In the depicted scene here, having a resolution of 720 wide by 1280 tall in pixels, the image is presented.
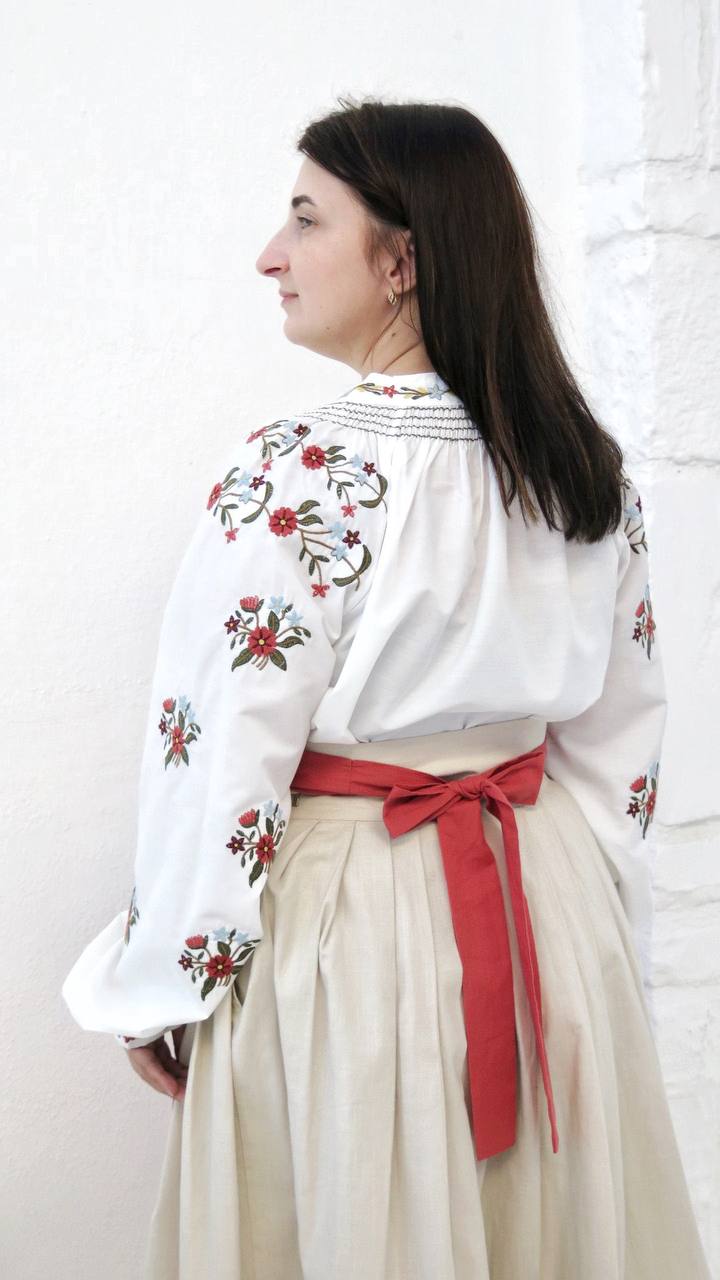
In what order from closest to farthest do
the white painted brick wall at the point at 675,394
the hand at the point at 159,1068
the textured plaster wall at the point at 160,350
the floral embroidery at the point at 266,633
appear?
the floral embroidery at the point at 266,633 < the hand at the point at 159,1068 < the textured plaster wall at the point at 160,350 < the white painted brick wall at the point at 675,394

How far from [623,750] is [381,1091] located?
43 cm

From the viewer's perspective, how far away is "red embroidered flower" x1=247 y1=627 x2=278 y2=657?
88 cm

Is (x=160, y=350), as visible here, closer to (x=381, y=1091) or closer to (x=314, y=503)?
(x=314, y=503)

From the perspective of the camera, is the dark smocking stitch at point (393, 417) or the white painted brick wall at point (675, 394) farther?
the white painted brick wall at point (675, 394)

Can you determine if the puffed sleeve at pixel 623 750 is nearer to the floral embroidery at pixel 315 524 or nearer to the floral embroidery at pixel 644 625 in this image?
the floral embroidery at pixel 644 625

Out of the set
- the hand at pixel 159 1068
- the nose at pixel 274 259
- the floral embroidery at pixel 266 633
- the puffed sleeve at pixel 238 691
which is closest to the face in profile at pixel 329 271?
the nose at pixel 274 259

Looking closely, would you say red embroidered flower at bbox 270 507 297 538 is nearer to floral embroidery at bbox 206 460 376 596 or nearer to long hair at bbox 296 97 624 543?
floral embroidery at bbox 206 460 376 596

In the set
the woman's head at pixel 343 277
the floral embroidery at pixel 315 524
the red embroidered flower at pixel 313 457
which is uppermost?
the woman's head at pixel 343 277

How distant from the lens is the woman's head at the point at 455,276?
3.10 ft

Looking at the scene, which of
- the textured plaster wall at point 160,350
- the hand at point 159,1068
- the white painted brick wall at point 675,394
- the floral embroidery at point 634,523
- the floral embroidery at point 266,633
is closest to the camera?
the floral embroidery at point 266,633

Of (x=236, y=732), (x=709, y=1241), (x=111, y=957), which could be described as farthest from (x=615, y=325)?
(x=709, y=1241)

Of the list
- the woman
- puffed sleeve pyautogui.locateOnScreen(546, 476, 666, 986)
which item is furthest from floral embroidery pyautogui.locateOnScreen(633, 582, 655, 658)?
the woman

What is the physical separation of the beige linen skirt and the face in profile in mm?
355

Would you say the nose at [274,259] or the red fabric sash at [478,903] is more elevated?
the nose at [274,259]
